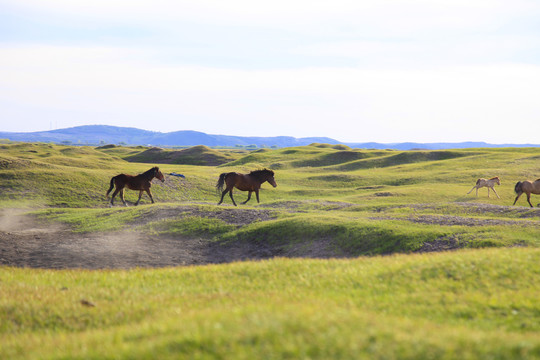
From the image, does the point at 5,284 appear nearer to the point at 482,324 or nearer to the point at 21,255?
the point at 21,255

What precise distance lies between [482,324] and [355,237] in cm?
1552

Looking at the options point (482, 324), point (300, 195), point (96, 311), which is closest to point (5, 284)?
point (96, 311)

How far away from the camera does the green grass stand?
7090 millimetres

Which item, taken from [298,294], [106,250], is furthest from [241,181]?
[298,294]

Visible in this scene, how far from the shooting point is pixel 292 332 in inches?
292

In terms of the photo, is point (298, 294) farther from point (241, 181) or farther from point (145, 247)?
point (241, 181)

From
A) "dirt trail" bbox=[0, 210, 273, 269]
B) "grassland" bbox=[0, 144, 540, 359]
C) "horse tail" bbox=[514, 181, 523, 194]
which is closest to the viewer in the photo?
"grassland" bbox=[0, 144, 540, 359]

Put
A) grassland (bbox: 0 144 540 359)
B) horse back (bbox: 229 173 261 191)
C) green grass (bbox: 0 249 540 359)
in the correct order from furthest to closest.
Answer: horse back (bbox: 229 173 261 191), grassland (bbox: 0 144 540 359), green grass (bbox: 0 249 540 359)

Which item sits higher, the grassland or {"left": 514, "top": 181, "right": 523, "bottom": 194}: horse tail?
{"left": 514, "top": 181, "right": 523, "bottom": 194}: horse tail

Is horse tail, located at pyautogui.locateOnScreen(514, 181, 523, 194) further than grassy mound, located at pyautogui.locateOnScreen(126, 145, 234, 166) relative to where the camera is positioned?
No

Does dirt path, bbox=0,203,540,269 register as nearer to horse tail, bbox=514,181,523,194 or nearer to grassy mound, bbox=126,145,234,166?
horse tail, bbox=514,181,523,194

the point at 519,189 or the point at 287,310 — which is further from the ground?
the point at 519,189

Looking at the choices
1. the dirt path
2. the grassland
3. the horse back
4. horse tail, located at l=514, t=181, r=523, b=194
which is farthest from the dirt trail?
horse tail, located at l=514, t=181, r=523, b=194

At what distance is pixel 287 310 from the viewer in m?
8.53
